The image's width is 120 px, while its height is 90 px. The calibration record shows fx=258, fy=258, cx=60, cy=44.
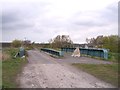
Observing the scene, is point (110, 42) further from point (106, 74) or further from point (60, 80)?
point (60, 80)

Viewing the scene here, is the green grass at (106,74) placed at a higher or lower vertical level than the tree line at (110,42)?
lower

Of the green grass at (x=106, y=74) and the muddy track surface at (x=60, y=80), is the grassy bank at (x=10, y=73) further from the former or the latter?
the green grass at (x=106, y=74)

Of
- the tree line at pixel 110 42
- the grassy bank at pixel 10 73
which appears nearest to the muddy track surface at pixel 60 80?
the grassy bank at pixel 10 73

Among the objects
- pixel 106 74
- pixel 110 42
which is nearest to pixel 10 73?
pixel 106 74

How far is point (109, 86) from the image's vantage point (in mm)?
11414

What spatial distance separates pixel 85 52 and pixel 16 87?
3935cm

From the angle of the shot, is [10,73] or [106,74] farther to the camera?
[10,73]

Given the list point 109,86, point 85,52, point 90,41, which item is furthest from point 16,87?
point 90,41

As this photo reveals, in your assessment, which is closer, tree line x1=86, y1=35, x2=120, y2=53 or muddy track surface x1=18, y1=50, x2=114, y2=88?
muddy track surface x1=18, y1=50, x2=114, y2=88

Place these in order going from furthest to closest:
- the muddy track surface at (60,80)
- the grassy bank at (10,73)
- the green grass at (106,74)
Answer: the green grass at (106,74) < the grassy bank at (10,73) < the muddy track surface at (60,80)

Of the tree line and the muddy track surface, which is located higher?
the tree line

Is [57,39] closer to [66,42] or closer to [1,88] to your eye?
[66,42]

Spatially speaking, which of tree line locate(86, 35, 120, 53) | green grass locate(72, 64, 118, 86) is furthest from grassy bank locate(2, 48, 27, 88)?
tree line locate(86, 35, 120, 53)

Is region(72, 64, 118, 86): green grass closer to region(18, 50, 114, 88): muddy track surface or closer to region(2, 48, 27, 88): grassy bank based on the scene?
region(18, 50, 114, 88): muddy track surface
